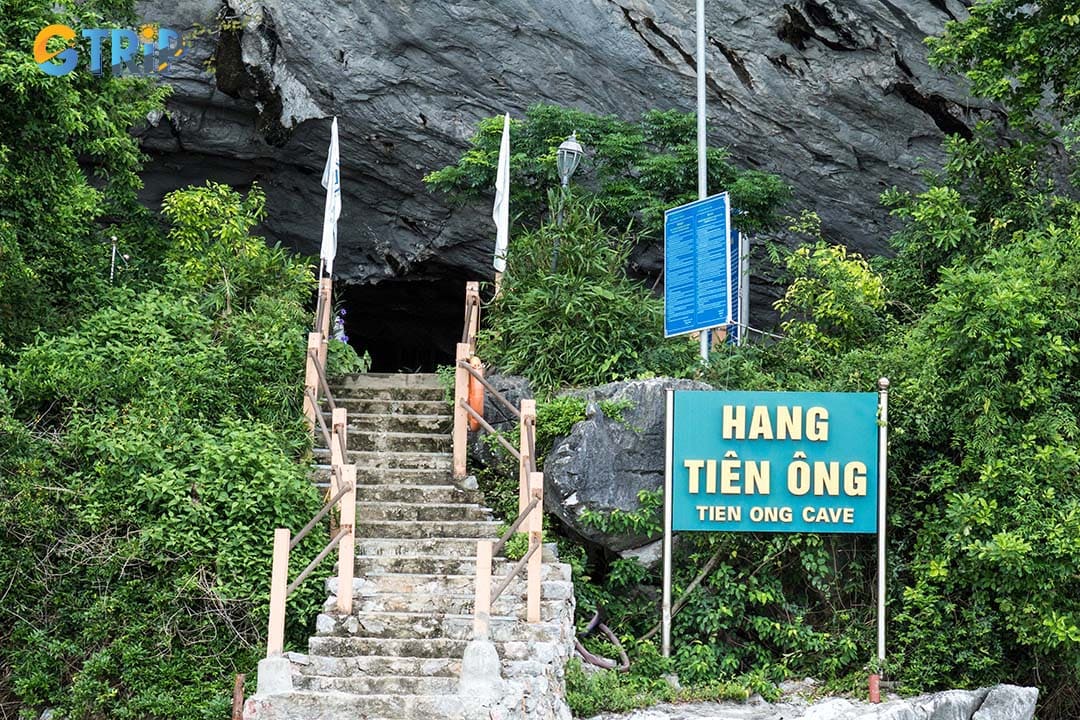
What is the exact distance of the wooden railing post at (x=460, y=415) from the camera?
35.5ft

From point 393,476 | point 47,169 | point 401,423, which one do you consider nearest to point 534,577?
point 393,476

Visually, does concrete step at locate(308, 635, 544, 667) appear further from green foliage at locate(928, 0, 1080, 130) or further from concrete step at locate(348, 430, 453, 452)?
green foliage at locate(928, 0, 1080, 130)

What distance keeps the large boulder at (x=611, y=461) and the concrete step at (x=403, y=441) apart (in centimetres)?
111

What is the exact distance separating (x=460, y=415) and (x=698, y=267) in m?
2.56

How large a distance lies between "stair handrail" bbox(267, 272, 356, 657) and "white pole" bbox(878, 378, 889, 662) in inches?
166

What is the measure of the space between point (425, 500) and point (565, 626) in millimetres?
1929

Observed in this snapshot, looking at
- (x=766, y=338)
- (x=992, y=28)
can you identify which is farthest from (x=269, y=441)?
(x=992, y=28)

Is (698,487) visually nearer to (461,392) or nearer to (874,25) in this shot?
(461,392)

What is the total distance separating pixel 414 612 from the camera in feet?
30.1

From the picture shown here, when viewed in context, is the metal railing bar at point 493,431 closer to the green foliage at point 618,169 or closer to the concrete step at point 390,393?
the concrete step at point 390,393

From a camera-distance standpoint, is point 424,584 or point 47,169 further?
point 47,169

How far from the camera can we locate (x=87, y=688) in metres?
9.31

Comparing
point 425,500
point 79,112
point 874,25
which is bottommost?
point 425,500

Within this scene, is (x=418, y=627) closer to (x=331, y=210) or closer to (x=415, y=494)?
(x=415, y=494)
